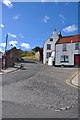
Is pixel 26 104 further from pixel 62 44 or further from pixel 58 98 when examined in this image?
pixel 62 44

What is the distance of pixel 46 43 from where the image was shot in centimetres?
6250

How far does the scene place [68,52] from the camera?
5016 cm

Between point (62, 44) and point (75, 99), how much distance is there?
3712 centimetres

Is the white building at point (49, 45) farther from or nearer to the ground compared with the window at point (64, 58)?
farther from the ground

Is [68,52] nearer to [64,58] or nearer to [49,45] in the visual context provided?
[64,58]

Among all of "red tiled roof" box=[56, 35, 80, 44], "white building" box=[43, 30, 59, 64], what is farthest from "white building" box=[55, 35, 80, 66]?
"white building" box=[43, 30, 59, 64]

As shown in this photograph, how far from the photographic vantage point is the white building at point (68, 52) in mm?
49094

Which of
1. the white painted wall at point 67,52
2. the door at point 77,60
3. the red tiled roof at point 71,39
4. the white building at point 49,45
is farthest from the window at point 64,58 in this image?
the white building at point 49,45

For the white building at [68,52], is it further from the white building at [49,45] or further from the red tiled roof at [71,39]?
the white building at [49,45]

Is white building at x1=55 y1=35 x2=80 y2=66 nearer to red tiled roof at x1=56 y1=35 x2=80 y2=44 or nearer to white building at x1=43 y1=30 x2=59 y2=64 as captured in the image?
red tiled roof at x1=56 y1=35 x2=80 y2=44

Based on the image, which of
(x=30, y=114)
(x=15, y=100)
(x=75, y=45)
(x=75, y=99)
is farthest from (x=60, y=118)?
(x=75, y=45)

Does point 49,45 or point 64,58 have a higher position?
point 49,45

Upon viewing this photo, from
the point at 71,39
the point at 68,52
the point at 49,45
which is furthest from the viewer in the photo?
the point at 49,45

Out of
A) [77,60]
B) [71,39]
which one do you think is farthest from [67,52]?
[71,39]
